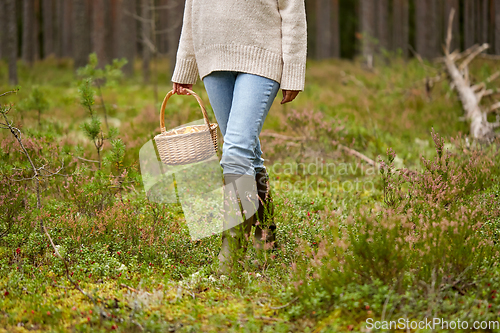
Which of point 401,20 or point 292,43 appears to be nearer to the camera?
point 292,43

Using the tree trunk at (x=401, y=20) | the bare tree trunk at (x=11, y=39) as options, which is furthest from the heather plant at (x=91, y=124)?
the tree trunk at (x=401, y=20)

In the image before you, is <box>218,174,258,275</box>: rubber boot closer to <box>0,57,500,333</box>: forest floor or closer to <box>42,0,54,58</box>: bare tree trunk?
<box>0,57,500,333</box>: forest floor

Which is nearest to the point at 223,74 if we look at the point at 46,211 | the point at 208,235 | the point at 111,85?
the point at 208,235

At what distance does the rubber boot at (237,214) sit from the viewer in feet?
8.61

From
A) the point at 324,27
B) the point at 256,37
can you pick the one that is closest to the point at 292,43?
the point at 256,37

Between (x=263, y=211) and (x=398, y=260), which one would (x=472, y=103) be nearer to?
(x=263, y=211)

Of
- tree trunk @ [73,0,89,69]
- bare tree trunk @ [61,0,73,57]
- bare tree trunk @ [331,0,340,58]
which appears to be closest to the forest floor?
tree trunk @ [73,0,89,69]

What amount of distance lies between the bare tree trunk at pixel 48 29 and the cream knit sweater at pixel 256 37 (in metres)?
30.7

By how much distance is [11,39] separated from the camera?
514 inches

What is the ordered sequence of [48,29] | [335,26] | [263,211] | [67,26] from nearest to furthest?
[263,211] < [67,26] < [48,29] < [335,26]

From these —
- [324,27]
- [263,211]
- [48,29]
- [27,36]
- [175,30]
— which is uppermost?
[48,29]

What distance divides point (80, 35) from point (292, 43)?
15.2 m

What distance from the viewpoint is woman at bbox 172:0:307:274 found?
260cm

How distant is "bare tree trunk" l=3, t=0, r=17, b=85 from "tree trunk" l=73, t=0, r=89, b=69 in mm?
2489
